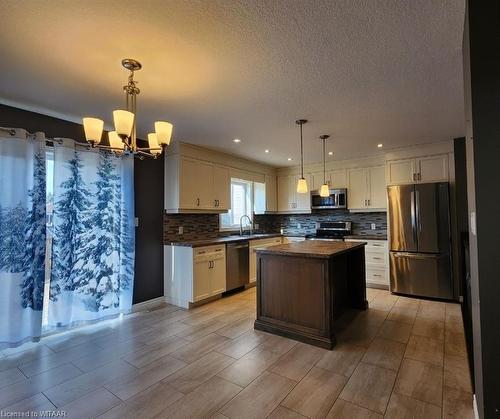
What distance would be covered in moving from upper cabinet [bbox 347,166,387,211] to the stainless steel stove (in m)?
0.44

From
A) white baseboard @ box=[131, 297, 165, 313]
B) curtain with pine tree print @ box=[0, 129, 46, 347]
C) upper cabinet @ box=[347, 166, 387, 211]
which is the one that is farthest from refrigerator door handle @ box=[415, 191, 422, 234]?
curtain with pine tree print @ box=[0, 129, 46, 347]

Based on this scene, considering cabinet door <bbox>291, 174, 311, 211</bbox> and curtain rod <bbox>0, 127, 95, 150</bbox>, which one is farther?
cabinet door <bbox>291, 174, 311, 211</bbox>

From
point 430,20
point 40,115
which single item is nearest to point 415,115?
point 430,20

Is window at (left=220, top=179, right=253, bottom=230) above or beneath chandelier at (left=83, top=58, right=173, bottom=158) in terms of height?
beneath

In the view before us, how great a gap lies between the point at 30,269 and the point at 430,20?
3908mm

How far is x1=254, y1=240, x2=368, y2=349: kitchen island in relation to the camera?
278 centimetres

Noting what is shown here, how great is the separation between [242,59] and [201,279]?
3005 millimetres

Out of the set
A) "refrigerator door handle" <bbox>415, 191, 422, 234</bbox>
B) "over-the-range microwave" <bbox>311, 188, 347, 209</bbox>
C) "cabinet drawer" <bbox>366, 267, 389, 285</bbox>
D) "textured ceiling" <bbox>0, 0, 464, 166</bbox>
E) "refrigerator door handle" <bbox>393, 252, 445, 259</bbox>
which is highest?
"textured ceiling" <bbox>0, 0, 464, 166</bbox>

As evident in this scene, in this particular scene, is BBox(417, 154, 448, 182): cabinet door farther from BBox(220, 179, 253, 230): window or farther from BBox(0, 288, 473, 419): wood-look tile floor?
BBox(220, 179, 253, 230): window

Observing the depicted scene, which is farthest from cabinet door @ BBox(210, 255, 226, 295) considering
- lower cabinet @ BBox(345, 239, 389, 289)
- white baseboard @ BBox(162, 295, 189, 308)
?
lower cabinet @ BBox(345, 239, 389, 289)

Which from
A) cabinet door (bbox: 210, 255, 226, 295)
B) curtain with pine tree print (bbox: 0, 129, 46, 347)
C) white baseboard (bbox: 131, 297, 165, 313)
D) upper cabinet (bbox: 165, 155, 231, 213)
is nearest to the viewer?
curtain with pine tree print (bbox: 0, 129, 46, 347)

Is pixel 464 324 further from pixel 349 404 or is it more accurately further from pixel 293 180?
pixel 293 180

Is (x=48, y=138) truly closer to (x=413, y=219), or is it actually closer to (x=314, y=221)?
(x=314, y=221)

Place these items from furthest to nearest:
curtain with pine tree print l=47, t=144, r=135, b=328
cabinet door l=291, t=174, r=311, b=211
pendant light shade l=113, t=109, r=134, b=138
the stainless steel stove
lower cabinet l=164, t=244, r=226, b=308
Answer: cabinet door l=291, t=174, r=311, b=211, the stainless steel stove, lower cabinet l=164, t=244, r=226, b=308, curtain with pine tree print l=47, t=144, r=135, b=328, pendant light shade l=113, t=109, r=134, b=138
